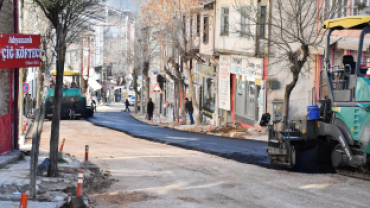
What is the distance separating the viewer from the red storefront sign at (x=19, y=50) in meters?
12.2

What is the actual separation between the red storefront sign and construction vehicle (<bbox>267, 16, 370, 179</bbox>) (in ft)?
21.0

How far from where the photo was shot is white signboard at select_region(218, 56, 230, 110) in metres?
30.1

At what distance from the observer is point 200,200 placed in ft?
31.2

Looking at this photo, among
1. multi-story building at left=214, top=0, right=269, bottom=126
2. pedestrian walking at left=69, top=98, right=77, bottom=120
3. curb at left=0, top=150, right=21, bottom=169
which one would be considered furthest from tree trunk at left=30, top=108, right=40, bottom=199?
pedestrian walking at left=69, top=98, right=77, bottom=120

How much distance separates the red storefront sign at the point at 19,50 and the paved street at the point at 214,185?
3408 mm

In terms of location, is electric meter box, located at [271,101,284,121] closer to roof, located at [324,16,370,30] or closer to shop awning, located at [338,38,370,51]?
shop awning, located at [338,38,370,51]

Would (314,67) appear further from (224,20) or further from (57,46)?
(57,46)

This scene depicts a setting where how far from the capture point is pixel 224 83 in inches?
1210

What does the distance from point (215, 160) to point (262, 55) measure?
10.9 metres

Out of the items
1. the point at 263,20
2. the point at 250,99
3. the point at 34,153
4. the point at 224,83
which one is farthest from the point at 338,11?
the point at 34,153

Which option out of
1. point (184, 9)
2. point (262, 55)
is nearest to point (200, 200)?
point (262, 55)

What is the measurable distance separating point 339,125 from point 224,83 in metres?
19.8

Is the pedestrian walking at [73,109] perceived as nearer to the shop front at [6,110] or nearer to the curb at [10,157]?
the shop front at [6,110]

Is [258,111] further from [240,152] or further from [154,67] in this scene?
[154,67]
